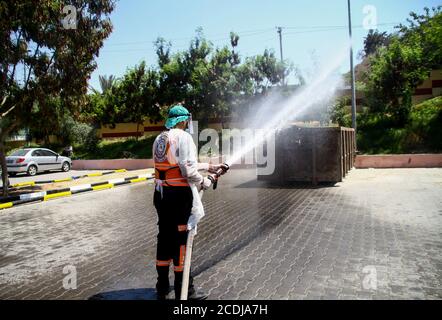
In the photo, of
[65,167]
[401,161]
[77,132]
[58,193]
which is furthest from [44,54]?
[77,132]

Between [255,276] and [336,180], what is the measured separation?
8115mm

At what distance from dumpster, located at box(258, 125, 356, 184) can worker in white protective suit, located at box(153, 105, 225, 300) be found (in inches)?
338

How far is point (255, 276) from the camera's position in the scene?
4332 mm

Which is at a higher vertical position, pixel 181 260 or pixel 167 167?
pixel 167 167

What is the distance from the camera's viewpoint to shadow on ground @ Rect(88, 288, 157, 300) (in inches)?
152

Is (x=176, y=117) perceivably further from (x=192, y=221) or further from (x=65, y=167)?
(x=65, y=167)

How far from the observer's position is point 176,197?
379cm

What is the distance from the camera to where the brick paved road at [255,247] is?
4.05 m

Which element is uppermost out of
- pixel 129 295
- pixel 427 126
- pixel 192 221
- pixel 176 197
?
pixel 427 126

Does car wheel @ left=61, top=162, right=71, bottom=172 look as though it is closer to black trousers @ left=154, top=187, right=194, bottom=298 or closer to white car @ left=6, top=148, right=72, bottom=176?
white car @ left=6, top=148, right=72, bottom=176

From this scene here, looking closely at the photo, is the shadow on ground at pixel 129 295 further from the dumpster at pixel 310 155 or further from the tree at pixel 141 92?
the tree at pixel 141 92

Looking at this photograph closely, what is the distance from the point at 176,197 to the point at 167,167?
31cm
